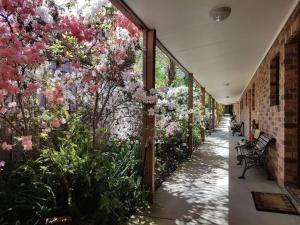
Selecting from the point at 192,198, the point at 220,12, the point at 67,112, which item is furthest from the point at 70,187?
the point at 220,12

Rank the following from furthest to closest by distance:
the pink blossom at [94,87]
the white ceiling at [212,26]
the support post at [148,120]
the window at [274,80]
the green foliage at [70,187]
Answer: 1. the window at [274,80]
2. the support post at [148,120]
3. the pink blossom at [94,87]
4. the white ceiling at [212,26]
5. the green foliage at [70,187]

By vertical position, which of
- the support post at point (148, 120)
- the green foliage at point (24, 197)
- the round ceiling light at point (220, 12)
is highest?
the round ceiling light at point (220, 12)

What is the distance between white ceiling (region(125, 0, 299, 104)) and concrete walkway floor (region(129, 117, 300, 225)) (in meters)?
2.44

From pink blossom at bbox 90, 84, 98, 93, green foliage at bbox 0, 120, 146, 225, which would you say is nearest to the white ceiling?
pink blossom at bbox 90, 84, 98, 93

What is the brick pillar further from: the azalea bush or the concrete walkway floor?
the azalea bush

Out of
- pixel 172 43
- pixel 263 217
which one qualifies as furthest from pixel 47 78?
pixel 263 217

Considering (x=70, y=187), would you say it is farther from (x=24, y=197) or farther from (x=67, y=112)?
(x=67, y=112)

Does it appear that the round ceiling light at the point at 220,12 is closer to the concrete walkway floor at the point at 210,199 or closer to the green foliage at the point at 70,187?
the green foliage at the point at 70,187

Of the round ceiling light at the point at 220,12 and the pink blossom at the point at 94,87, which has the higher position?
the round ceiling light at the point at 220,12

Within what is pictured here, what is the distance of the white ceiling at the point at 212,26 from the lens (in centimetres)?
301

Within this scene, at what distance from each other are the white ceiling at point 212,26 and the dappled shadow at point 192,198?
2.43m

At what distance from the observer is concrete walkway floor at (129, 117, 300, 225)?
311 cm

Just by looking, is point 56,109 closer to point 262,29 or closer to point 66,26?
point 66,26

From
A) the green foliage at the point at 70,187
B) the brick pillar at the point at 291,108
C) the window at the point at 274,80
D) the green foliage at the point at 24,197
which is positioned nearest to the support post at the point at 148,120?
the green foliage at the point at 70,187
